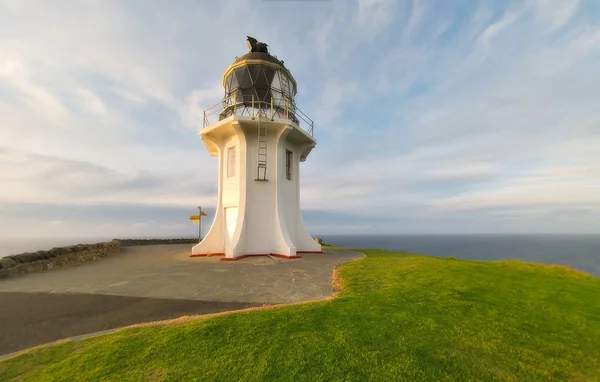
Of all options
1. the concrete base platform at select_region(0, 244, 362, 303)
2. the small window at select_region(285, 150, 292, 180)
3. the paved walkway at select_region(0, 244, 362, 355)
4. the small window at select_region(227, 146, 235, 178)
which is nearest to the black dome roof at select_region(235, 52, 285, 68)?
the small window at select_region(227, 146, 235, 178)

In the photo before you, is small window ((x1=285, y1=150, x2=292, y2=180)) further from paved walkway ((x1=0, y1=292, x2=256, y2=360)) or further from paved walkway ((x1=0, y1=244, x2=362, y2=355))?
paved walkway ((x1=0, y1=292, x2=256, y2=360))

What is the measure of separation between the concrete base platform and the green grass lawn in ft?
6.23

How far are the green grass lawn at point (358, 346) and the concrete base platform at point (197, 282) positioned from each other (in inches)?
74.8

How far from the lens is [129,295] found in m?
7.34

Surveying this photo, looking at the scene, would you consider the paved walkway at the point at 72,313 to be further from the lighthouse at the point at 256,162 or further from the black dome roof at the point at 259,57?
the black dome roof at the point at 259,57

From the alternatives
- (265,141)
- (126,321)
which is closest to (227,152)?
(265,141)

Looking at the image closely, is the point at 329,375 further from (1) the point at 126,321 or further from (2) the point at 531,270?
(2) the point at 531,270

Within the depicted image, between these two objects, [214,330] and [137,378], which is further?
[214,330]

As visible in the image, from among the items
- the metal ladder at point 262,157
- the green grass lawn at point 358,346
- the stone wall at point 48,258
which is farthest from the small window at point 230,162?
the green grass lawn at point 358,346

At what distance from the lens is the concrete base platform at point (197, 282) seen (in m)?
7.26

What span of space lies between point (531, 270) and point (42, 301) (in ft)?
54.5

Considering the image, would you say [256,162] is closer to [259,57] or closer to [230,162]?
[230,162]

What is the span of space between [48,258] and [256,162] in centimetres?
1133

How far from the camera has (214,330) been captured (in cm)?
455
